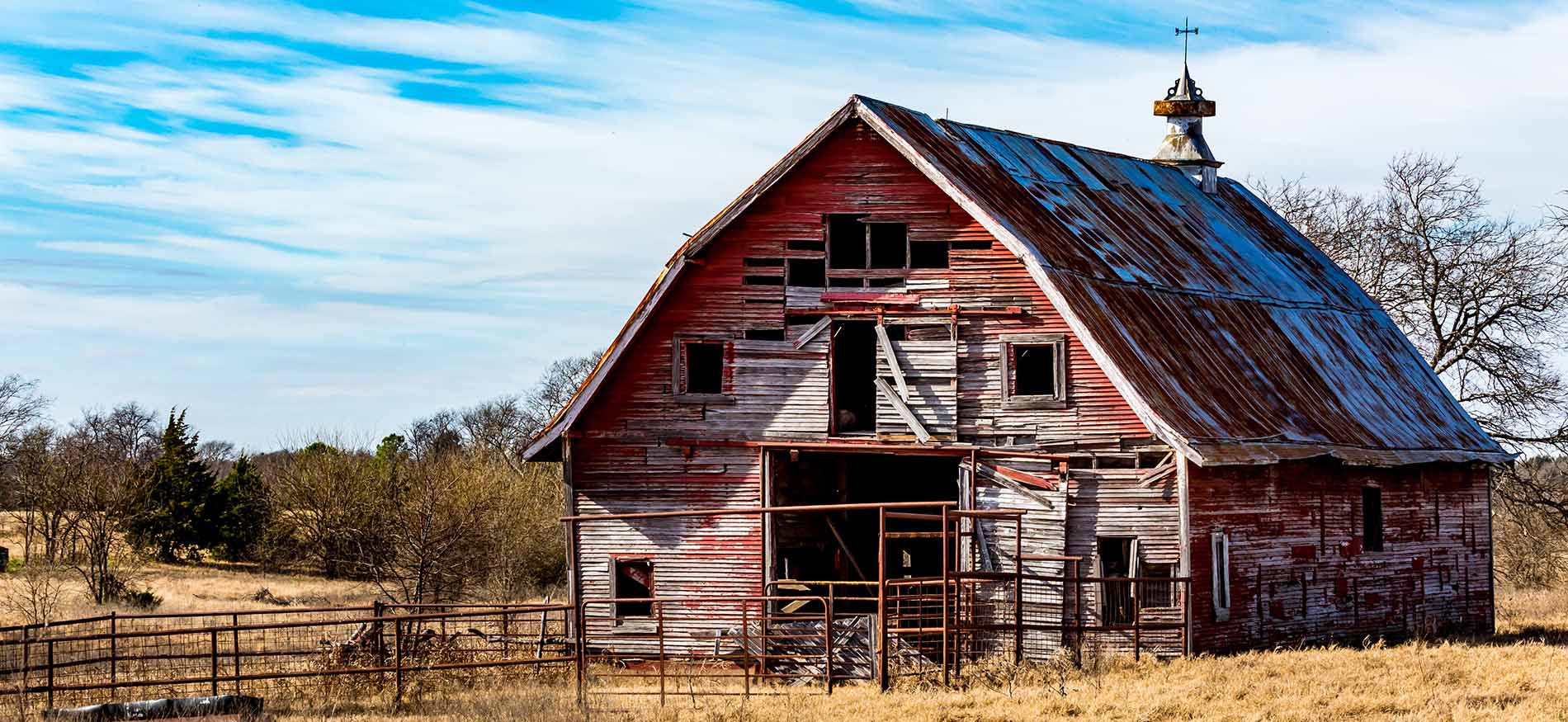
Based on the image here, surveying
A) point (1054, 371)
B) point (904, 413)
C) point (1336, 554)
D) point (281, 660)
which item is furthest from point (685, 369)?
point (1336, 554)

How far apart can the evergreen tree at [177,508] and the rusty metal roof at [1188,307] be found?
27.6 metres

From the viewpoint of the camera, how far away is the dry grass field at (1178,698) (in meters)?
16.9

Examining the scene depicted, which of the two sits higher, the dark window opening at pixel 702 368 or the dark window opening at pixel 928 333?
the dark window opening at pixel 928 333

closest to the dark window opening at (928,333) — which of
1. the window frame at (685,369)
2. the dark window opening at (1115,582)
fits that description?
the window frame at (685,369)

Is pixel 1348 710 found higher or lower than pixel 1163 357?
lower

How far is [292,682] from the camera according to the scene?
21422mm

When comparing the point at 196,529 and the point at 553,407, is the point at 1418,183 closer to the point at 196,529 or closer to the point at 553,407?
the point at 196,529

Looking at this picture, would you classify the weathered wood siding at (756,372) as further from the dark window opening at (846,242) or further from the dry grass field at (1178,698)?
the dry grass field at (1178,698)

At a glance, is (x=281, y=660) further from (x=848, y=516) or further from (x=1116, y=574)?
(x=1116, y=574)

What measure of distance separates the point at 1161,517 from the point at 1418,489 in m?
7.34

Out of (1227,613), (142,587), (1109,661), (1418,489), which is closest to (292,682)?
(1109,661)

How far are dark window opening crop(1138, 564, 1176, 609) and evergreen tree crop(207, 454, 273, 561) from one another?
1350 inches

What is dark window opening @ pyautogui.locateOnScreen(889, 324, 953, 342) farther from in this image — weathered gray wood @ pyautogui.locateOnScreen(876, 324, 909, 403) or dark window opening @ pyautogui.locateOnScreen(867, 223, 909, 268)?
dark window opening @ pyautogui.locateOnScreen(867, 223, 909, 268)

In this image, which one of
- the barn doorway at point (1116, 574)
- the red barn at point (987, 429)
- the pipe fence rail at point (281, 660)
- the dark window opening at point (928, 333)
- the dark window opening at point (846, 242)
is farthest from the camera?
the dark window opening at point (846, 242)
